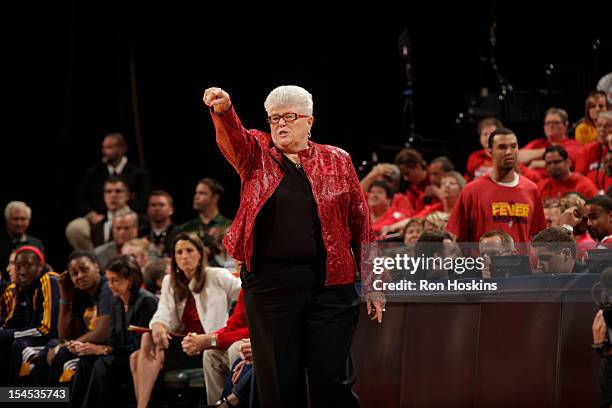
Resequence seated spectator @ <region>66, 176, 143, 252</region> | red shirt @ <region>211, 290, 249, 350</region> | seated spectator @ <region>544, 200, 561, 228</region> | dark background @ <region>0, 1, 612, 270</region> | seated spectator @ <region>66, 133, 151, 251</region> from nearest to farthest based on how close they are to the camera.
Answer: red shirt @ <region>211, 290, 249, 350</region>, seated spectator @ <region>544, 200, 561, 228</region>, seated spectator @ <region>66, 176, 143, 252</region>, seated spectator @ <region>66, 133, 151, 251</region>, dark background @ <region>0, 1, 612, 270</region>

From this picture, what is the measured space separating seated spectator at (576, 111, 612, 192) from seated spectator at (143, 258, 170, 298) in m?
3.04

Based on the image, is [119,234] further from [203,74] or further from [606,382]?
[606,382]

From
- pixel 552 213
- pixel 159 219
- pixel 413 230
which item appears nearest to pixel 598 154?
pixel 552 213

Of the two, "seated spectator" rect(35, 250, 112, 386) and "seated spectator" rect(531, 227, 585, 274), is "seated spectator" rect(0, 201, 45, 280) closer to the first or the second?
"seated spectator" rect(35, 250, 112, 386)

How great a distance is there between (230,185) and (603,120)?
3.96 metres

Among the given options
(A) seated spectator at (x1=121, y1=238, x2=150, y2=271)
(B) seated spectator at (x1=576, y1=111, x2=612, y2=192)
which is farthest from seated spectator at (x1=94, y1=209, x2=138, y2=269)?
(B) seated spectator at (x1=576, y1=111, x2=612, y2=192)

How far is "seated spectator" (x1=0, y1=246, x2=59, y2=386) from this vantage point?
21.4 feet

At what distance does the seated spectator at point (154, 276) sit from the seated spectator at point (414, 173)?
2.32m

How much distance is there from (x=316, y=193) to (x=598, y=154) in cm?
427

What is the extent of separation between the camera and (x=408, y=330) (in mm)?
4375

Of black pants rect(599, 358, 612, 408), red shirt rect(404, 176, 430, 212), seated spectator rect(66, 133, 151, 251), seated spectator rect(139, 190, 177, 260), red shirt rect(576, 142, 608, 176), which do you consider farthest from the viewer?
seated spectator rect(66, 133, 151, 251)

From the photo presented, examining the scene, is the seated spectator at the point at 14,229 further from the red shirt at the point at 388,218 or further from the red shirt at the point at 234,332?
the red shirt at the point at 234,332

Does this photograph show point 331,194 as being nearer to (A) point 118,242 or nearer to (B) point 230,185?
(A) point 118,242

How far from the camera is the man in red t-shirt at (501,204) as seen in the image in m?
5.77
